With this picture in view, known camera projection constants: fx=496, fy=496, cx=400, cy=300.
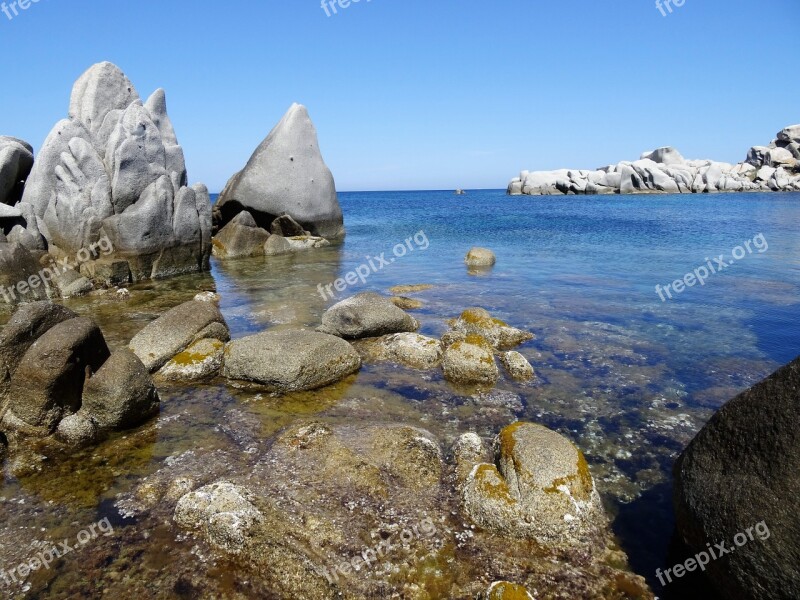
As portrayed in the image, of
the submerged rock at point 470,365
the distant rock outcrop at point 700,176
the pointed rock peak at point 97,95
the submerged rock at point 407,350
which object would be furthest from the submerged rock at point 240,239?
the distant rock outcrop at point 700,176

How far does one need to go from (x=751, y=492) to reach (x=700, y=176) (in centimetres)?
10752

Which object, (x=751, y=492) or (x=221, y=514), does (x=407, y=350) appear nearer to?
(x=221, y=514)

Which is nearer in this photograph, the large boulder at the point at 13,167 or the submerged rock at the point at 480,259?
the large boulder at the point at 13,167

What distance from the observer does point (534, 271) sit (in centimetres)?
2212

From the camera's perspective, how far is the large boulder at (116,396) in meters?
7.66

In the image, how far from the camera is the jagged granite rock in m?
18.0

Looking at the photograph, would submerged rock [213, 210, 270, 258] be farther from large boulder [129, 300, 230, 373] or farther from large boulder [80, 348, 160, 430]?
large boulder [80, 348, 160, 430]

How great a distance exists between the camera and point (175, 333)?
1059cm

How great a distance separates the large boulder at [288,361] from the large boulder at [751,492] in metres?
6.25

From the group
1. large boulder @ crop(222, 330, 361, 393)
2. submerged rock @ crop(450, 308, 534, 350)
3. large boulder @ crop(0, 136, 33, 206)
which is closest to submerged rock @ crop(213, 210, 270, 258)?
large boulder @ crop(0, 136, 33, 206)

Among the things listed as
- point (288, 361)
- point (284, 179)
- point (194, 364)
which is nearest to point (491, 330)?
point (288, 361)

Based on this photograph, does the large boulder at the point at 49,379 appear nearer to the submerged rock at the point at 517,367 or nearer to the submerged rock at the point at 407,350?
the submerged rock at the point at 407,350

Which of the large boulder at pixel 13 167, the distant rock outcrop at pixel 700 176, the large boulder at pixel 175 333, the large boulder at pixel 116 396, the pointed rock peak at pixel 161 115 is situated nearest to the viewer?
the large boulder at pixel 116 396

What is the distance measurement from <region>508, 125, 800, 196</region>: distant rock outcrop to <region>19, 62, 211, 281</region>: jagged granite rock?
3724 inches
